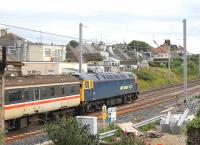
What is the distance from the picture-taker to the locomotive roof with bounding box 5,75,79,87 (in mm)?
23122

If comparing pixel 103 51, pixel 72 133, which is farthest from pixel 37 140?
pixel 103 51

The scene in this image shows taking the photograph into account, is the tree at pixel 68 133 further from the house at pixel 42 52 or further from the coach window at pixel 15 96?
the house at pixel 42 52

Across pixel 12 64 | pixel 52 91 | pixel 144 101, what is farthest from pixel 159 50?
pixel 12 64

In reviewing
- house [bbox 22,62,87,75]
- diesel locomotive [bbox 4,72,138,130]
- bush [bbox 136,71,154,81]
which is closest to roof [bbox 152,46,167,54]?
bush [bbox 136,71,154,81]

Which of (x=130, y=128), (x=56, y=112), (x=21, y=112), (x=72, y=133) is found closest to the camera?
(x=72, y=133)

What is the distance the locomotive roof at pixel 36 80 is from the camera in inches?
910

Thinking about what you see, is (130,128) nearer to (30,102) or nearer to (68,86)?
(30,102)

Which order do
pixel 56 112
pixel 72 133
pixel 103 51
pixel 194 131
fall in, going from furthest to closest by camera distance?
pixel 103 51 < pixel 56 112 < pixel 194 131 < pixel 72 133

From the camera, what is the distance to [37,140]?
2014 cm

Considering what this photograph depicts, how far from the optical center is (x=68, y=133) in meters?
14.6

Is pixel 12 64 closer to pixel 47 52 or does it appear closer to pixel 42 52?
pixel 42 52

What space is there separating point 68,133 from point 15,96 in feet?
30.5

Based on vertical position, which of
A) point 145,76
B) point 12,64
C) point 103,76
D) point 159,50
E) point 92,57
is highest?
point 159,50

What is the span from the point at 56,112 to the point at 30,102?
395cm
